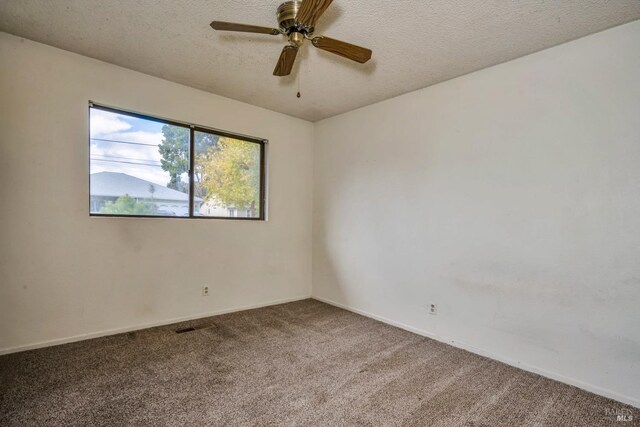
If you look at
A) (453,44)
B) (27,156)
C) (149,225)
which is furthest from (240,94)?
(453,44)

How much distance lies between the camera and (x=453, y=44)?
2.45m

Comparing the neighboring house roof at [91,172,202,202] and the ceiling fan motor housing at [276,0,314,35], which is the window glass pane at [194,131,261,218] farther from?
the ceiling fan motor housing at [276,0,314,35]

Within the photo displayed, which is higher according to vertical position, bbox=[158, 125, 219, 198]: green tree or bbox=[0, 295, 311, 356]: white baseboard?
bbox=[158, 125, 219, 198]: green tree

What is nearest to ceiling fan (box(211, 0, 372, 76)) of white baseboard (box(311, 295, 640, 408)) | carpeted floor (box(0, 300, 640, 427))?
carpeted floor (box(0, 300, 640, 427))

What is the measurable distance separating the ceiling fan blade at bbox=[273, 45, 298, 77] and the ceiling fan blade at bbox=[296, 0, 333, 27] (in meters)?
0.29

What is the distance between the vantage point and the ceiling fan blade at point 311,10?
1.58 metres

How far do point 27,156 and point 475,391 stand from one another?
3959 millimetres

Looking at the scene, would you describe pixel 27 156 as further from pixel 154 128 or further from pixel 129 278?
pixel 129 278

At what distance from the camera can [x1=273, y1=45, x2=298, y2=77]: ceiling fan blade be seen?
6.81 feet

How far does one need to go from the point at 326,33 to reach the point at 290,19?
1.77 ft

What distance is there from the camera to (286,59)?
2189 mm

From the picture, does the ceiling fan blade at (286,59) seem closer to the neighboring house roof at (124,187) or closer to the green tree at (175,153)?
the green tree at (175,153)

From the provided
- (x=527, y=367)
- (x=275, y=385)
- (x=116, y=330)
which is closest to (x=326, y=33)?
(x=275, y=385)

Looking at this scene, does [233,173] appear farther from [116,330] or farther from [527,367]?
[527,367]
